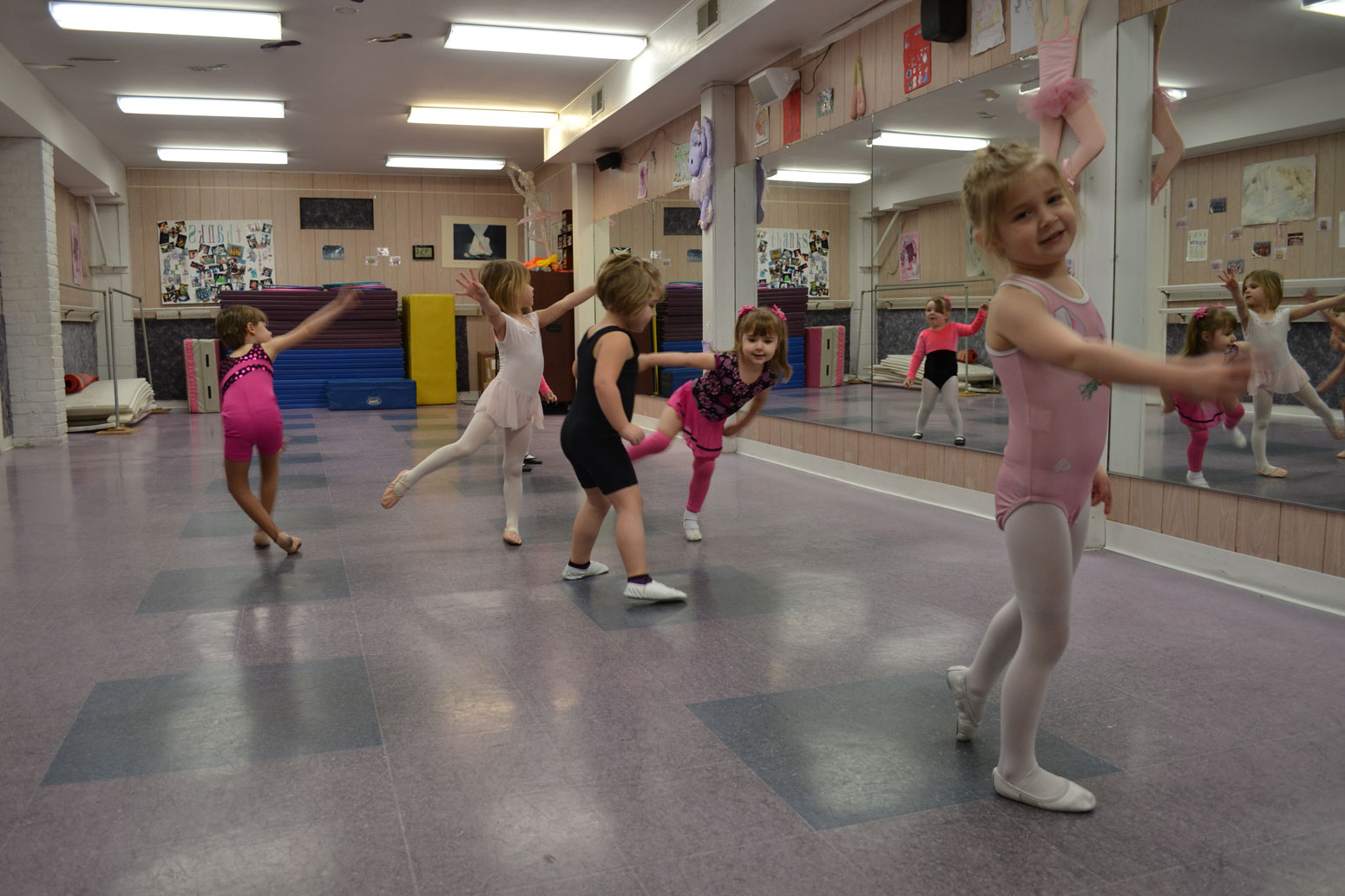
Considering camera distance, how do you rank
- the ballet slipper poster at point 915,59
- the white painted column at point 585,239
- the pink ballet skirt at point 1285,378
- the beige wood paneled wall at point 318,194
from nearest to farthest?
the pink ballet skirt at point 1285,378
the ballet slipper poster at point 915,59
the white painted column at point 585,239
the beige wood paneled wall at point 318,194

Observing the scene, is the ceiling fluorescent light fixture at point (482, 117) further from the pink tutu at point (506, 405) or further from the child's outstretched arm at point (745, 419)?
the child's outstretched arm at point (745, 419)

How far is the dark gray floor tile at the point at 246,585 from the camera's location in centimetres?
390

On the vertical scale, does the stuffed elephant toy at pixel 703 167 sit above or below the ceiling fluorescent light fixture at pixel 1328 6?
above

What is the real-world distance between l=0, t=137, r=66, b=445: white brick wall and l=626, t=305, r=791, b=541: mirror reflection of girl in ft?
24.0

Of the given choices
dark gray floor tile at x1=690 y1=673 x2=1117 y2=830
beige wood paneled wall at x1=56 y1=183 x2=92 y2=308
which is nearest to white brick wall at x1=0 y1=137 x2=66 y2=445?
beige wood paneled wall at x1=56 y1=183 x2=92 y2=308

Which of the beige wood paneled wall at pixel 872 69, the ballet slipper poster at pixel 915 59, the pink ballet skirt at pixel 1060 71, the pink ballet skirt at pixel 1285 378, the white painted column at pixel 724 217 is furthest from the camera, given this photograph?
the white painted column at pixel 724 217

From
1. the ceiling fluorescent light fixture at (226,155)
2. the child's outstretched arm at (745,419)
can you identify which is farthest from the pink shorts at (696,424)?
the ceiling fluorescent light fixture at (226,155)

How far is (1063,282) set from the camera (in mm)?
2098

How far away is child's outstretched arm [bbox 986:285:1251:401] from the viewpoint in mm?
1612

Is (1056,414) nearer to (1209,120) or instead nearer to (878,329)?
(1209,120)

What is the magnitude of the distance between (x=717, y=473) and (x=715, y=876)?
540 cm

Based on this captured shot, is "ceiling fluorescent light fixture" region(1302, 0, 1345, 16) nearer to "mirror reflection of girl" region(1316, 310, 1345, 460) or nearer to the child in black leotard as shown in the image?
"mirror reflection of girl" region(1316, 310, 1345, 460)

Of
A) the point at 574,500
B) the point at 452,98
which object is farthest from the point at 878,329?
the point at 452,98

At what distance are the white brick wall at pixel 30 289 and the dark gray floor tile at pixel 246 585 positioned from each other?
6.33m
